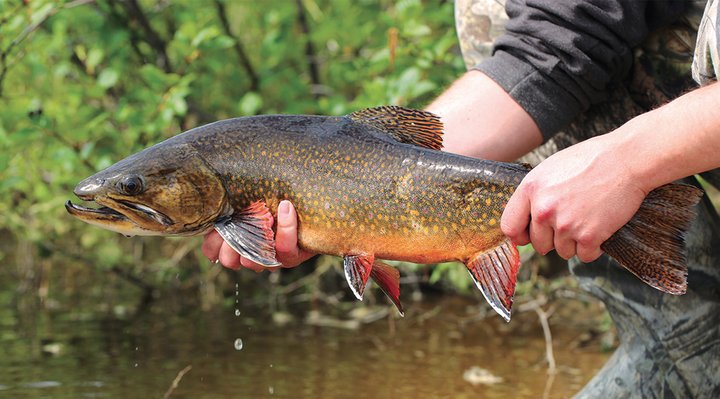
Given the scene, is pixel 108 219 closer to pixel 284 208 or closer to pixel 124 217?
pixel 124 217

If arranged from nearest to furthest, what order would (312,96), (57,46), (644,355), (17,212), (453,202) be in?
(453,202) < (644,355) < (57,46) < (17,212) < (312,96)

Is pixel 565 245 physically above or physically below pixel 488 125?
below

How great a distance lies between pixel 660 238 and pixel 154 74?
271 cm

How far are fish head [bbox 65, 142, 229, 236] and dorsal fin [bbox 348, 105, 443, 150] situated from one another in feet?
1.50

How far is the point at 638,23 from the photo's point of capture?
9.43 ft

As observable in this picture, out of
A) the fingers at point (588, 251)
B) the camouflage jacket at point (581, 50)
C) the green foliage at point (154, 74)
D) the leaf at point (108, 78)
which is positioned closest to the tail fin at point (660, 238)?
the fingers at point (588, 251)

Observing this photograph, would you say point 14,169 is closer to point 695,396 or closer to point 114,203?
point 114,203

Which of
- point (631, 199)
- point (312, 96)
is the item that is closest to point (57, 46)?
point (312, 96)

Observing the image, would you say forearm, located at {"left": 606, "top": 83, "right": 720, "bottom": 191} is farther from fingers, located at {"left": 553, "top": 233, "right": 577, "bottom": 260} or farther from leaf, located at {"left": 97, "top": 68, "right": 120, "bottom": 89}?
leaf, located at {"left": 97, "top": 68, "right": 120, "bottom": 89}

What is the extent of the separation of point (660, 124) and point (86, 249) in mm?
4404

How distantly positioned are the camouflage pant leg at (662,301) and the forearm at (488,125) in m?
0.35

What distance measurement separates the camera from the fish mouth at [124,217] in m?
2.53

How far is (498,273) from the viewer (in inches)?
97.7

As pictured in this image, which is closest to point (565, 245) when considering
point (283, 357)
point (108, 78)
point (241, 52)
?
point (283, 357)
